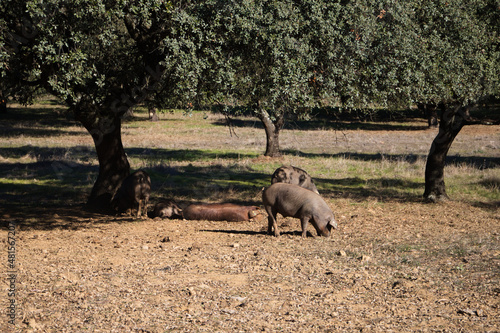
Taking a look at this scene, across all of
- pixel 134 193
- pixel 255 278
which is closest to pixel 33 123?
pixel 134 193

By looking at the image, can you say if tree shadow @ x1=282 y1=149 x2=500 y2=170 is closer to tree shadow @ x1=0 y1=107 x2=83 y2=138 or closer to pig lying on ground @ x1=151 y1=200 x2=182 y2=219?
pig lying on ground @ x1=151 y1=200 x2=182 y2=219

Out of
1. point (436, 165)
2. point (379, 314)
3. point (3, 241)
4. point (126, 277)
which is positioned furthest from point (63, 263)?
point (436, 165)

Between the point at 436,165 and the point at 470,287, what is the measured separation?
29.0ft

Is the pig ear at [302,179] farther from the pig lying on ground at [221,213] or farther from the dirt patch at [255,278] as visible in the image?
the dirt patch at [255,278]

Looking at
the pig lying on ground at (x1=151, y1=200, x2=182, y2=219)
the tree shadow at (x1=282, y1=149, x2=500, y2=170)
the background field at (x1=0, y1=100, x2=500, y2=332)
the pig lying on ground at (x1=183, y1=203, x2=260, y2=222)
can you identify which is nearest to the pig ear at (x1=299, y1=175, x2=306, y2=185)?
the background field at (x1=0, y1=100, x2=500, y2=332)

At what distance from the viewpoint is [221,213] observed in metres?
13.9

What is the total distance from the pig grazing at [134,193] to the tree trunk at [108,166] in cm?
72

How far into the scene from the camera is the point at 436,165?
54.2ft

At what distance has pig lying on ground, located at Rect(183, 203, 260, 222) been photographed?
13828 mm

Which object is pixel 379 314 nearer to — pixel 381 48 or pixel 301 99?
pixel 301 99

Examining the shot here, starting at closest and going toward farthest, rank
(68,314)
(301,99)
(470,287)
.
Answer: (68,314)
(470,287)
(301,99)

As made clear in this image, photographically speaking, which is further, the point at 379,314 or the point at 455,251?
the point at 455,251

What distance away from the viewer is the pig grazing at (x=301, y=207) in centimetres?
1134

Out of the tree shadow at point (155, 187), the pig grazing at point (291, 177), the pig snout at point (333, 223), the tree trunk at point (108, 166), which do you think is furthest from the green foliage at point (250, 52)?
the tree shadow at point (155, 187)
